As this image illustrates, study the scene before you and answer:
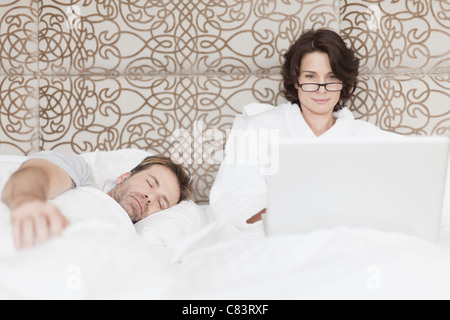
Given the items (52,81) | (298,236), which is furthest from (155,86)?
(298,236)

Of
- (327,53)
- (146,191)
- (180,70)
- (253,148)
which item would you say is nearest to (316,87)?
(327,53)

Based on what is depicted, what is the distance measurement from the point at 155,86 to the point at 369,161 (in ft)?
3.71

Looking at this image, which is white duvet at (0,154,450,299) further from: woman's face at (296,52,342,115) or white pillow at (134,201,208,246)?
woman's face at (296,52,342,115)

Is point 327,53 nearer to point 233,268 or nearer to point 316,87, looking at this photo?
point 316,87

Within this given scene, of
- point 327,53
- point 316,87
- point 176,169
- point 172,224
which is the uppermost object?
point 327,53

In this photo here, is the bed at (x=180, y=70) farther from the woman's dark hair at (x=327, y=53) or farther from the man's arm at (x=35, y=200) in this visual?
the man's arm at (x=35, y=200)

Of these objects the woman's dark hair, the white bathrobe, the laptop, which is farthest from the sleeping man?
the woman's dark hair

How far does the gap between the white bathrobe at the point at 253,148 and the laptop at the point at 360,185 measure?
46cm

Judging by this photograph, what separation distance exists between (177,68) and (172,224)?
0.76 meters

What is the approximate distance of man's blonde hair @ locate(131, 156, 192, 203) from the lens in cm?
166

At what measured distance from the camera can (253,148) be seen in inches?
69.5

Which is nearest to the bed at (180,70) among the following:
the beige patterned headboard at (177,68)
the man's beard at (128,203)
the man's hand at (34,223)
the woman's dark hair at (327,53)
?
the beige patterned headboard at (177,68)

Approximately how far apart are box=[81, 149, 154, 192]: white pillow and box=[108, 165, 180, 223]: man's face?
10 cm

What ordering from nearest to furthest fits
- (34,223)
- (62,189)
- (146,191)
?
(34,223)
(62,189)
(146,191)
